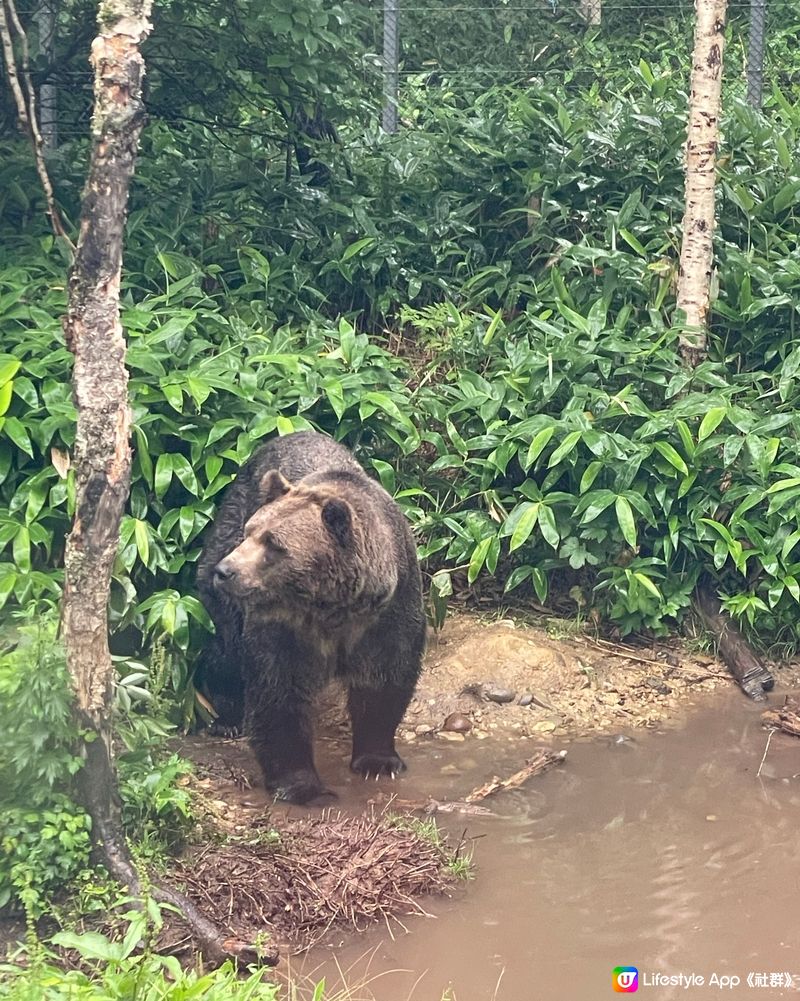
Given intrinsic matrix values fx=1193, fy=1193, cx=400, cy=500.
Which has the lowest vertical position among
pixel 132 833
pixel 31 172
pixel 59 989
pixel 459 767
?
pixel 459 767

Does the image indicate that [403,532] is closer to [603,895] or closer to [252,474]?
[252,474]

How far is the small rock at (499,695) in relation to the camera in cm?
583

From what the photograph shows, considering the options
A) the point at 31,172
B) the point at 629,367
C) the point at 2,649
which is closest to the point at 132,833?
the point at 2,649

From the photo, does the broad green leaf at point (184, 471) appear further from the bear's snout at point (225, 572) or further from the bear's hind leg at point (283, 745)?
the bear's hind leg at point (283, 745)

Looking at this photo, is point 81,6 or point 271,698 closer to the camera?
point 271,698

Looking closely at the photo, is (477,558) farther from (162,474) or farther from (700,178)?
(700,178)

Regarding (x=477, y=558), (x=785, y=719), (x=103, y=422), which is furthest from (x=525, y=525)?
A: (x=103, y=422)

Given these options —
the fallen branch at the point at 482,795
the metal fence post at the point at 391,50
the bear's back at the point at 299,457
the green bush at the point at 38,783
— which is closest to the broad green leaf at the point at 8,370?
the bear's back at the point at 299,457

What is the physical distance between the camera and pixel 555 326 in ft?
22.6

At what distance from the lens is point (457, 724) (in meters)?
5.68

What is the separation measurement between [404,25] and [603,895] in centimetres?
1147

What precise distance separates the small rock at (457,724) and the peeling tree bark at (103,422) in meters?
2.15

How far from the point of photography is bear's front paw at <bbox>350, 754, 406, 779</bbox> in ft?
16.9

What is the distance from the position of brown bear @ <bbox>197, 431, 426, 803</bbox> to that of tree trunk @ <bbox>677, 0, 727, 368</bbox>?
2.48 meters
